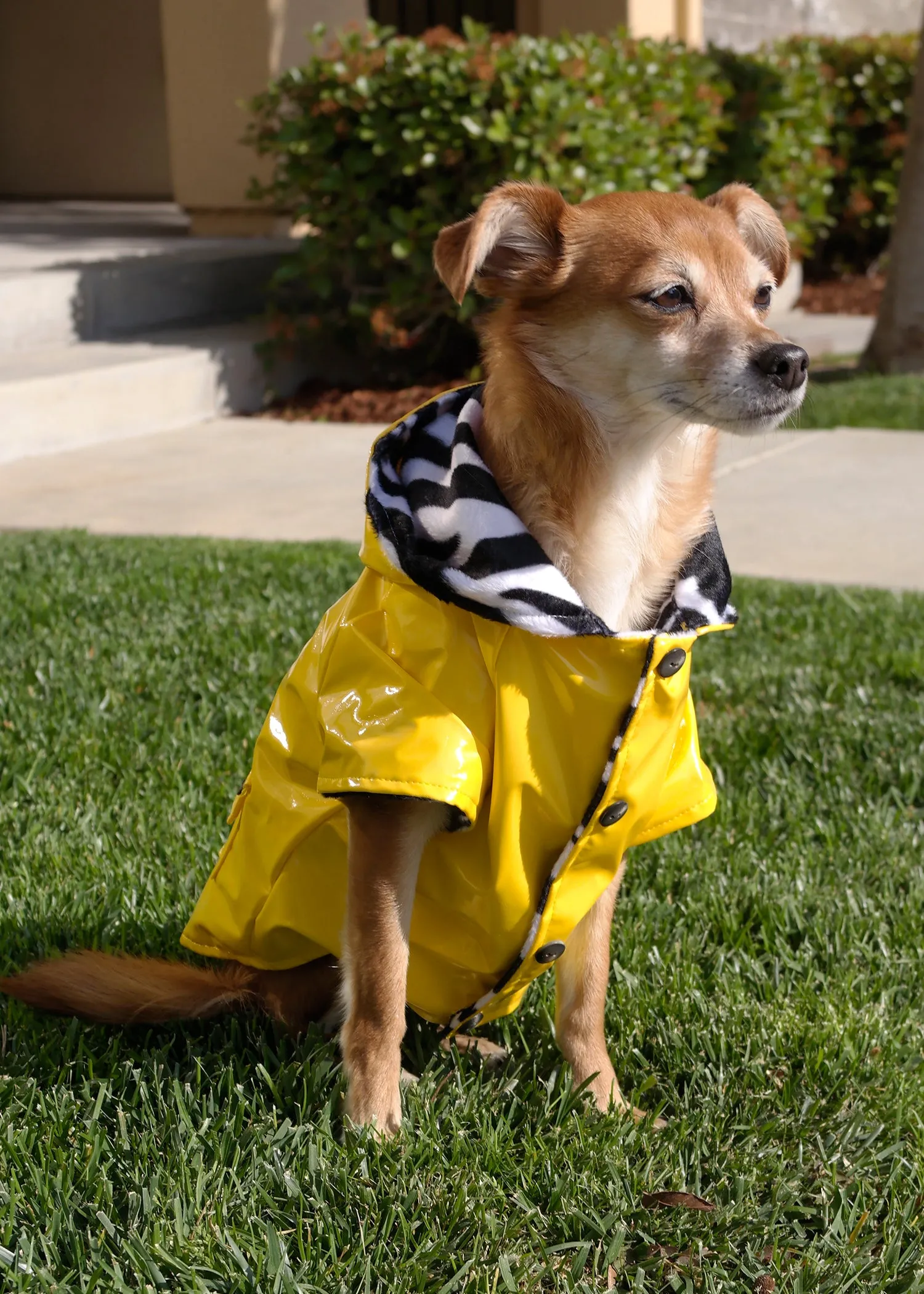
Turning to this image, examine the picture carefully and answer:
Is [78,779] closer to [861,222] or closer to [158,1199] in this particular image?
[158,1199]

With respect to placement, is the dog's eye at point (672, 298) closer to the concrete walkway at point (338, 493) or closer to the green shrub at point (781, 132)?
the concrete walkway at point (338, 493)

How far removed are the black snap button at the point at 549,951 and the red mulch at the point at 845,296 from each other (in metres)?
12.7

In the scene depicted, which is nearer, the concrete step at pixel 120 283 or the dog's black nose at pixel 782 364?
the dog's black nose at pixel 782 364

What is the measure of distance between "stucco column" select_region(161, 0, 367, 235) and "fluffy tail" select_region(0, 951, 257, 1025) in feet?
28.5

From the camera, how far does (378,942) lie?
2229mm

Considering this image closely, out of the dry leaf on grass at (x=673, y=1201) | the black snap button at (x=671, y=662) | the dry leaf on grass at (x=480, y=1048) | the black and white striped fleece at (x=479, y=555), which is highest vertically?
the black and white striped fleece at (x=479, y=555)

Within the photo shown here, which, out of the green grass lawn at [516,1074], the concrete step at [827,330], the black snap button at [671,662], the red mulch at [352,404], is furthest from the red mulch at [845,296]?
the black snap button at [671,662]

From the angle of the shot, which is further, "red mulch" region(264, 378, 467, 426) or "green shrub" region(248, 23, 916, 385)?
"red mulch" region(264, 378, 467, 426)

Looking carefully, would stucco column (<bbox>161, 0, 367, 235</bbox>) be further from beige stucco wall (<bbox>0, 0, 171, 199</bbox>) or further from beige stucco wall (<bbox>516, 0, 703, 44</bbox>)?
beige stucco wall (<bbox>0, 0, 171, 199</bbox>)

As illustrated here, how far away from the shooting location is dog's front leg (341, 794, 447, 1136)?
A: 219 centimetres

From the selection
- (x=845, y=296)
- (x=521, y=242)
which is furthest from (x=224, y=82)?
(x=521, y=242)

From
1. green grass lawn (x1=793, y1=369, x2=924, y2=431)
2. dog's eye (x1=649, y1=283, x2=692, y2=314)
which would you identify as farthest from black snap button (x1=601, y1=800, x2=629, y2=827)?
green grass lawn (x1=793, y1=369, x2=924, y2=431)

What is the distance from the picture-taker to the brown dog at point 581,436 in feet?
7.58

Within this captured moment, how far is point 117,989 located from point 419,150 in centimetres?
663
